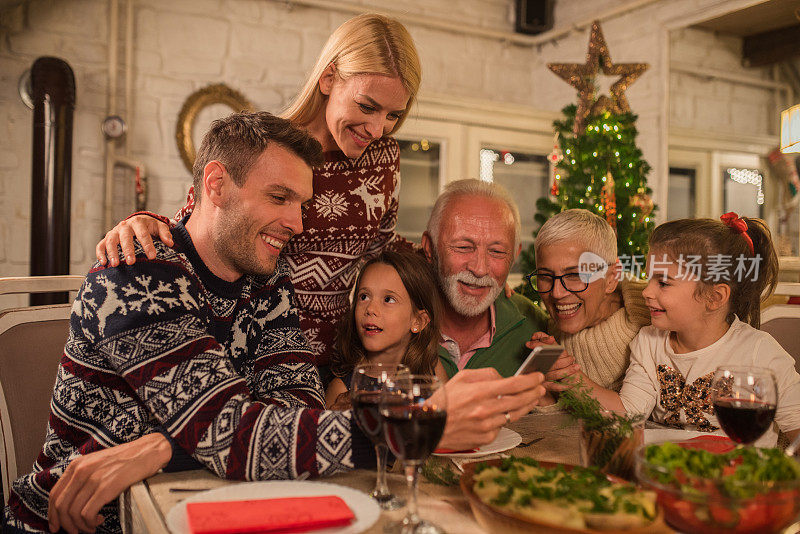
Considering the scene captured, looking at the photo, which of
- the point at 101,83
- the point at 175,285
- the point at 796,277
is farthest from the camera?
the point at 101,83

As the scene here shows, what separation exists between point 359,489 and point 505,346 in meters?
1.22

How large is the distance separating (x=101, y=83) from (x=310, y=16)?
1529 mm

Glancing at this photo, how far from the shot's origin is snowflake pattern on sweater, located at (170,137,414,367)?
214cm

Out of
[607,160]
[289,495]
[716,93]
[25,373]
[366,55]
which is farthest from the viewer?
[716,93]

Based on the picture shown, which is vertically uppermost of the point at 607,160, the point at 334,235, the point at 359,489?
the point at 607,160

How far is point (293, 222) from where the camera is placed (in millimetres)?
1619

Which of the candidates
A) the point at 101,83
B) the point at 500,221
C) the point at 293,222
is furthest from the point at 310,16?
the point at 293,222

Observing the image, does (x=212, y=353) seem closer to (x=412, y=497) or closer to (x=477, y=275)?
(x=412, y=497)

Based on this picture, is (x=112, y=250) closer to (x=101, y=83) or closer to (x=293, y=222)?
(x=293, y=222)

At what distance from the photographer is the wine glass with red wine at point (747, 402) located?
111cm

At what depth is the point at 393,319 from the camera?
211 centimetres

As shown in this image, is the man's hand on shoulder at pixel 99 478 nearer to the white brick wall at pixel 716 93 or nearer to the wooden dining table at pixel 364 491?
the wooden dining table at pixel 364 491

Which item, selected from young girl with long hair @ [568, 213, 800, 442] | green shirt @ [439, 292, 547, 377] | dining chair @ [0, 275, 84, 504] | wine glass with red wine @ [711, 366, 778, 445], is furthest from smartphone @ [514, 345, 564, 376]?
dining chair @ [0, 275, 84, 504]

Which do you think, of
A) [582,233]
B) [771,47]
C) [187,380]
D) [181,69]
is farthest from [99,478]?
[771,47]
